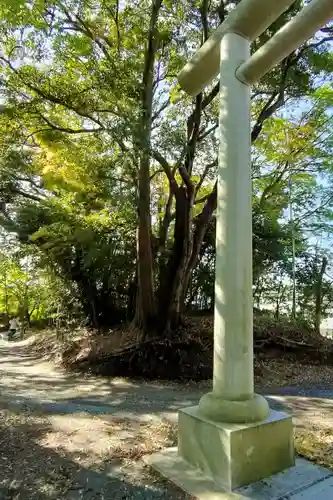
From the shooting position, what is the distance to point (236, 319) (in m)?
2.56

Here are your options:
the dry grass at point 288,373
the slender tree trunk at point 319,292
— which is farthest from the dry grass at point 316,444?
the slender tree trunk at point 319,292

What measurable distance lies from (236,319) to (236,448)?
0.79 meters

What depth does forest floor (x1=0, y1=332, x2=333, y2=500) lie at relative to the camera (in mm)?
2406

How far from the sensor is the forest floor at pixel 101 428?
2.41 m

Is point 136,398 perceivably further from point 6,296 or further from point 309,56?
point 6,296

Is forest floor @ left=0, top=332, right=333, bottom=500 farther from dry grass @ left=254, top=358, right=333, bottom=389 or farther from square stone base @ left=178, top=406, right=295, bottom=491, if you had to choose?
square stone base @ left=178, top=406, right=295, bottom=491

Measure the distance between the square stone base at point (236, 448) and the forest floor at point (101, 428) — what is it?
27cm

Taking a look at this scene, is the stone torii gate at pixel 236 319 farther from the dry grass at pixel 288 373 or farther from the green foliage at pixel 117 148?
the dry grass at pixel 288 373

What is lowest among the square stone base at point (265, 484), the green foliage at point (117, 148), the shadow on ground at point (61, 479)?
the shadow on ground at point (61, 479)

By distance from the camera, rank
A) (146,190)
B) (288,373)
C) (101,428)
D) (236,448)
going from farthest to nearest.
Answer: (288,373) < (146,190) < (101,428) < (236,448)

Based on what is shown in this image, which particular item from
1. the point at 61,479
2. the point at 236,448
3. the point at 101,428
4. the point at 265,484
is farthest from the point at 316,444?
the point at 61,479

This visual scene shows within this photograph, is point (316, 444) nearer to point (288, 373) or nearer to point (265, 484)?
point (265, 484)

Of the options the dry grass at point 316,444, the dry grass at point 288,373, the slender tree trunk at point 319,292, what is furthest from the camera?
the slender tree trunk at point 319,292

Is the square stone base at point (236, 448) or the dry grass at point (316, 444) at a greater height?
the square stone base at point (236, 448)
